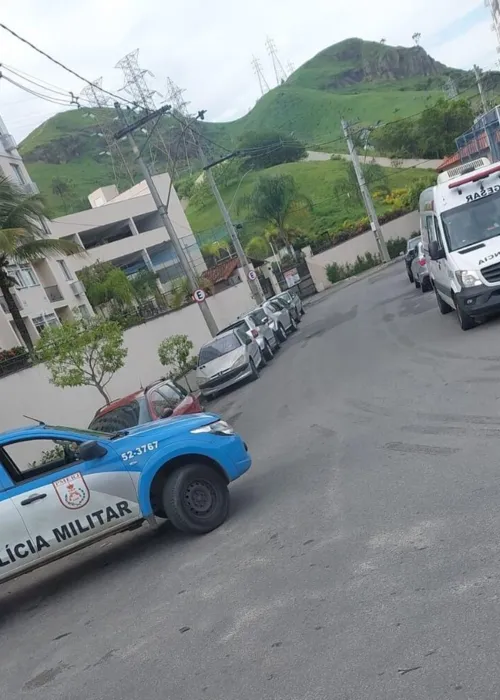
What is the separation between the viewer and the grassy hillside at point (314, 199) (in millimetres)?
80188

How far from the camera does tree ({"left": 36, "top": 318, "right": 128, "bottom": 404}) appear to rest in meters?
18.5

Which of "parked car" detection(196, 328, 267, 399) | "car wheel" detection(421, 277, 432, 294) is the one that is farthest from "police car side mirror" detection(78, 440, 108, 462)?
"car wheel" detection(421, 277, 432, 294)

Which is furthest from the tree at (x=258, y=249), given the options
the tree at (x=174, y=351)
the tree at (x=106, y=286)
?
the tree at (x=174, y=351)

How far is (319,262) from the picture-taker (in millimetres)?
57938

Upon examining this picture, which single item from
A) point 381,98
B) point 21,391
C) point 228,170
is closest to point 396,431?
point 21,391

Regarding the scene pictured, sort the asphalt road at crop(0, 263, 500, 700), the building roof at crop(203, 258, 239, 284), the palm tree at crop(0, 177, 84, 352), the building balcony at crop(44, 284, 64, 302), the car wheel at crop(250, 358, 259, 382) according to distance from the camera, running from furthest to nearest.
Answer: the building roof at crop(203, 258, 239, 284) → the building balcony at crop(44, 284, 64, 302) → the palm tree at crop(0, 177, 84, 352) → the car wheel at crop(250, 358, 259, 382) → the asphalt road at crop(0, 263, 500, 700)

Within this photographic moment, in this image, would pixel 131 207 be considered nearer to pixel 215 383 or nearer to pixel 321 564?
pixel 215 383

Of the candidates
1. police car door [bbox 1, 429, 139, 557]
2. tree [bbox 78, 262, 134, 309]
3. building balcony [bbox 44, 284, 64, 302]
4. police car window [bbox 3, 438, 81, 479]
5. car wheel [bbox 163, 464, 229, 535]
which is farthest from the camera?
building balcony [bbox 44, 284, 64, 302]

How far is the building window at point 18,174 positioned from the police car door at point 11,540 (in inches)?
1542

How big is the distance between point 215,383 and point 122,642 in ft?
49.2

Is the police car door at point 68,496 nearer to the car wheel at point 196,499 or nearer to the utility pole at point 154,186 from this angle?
the car wheel at point 196,499

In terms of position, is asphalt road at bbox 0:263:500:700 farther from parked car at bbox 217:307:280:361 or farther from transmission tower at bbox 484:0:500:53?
transmission tower at bbox 484:0:500:53

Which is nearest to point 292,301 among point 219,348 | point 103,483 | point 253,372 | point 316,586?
point 219,348

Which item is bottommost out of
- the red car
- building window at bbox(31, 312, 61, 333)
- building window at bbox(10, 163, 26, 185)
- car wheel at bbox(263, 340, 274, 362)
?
car wheel at bbox(263, 340, 274, 362)
